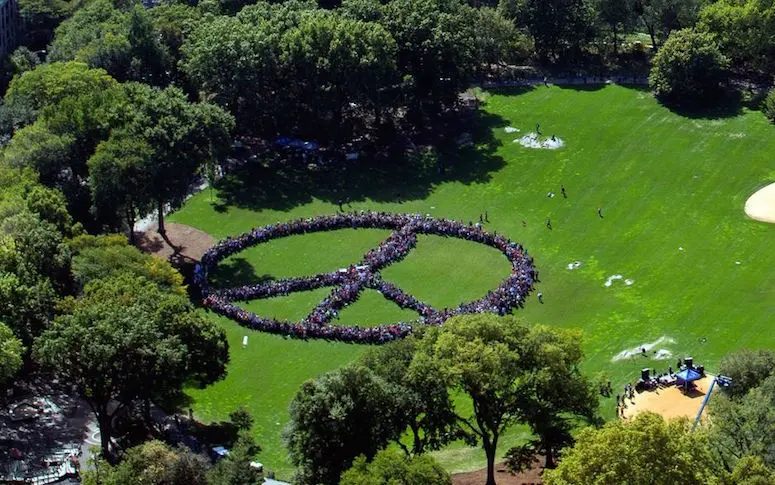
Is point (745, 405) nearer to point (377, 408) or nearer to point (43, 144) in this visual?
point (377, 408)

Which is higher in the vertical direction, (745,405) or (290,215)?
(745,405)

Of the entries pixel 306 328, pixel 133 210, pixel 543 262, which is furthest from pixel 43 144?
pixel 543 262

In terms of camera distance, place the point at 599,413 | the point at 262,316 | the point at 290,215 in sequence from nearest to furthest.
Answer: the point at 599,413 < the point at 262,316 < the point at 290,215

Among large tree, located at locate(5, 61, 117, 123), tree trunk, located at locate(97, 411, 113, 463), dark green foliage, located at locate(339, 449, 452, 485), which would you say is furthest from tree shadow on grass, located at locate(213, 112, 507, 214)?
dark green foliage, located at locate(339, 449, 452, 485)

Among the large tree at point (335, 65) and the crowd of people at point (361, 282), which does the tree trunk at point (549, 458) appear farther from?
the large tree at point (335, 65)

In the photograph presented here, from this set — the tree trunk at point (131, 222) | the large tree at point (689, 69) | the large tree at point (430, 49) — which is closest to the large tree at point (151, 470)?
the tree trunk at point (131, 222)

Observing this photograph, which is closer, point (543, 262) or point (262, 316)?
point (262, 316)

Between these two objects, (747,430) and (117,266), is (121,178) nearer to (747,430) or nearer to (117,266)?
(117,266)
